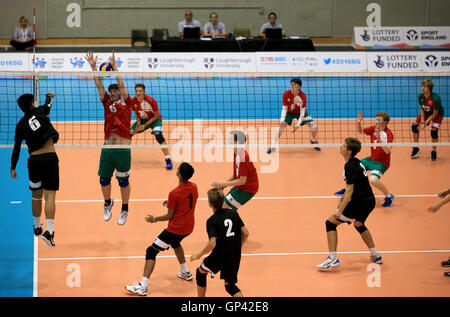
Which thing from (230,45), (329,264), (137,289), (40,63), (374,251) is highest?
(230,45)

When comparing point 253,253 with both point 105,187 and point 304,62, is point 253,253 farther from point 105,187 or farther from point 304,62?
point 304,62

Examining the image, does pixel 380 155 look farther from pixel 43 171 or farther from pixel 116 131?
pixel 43 171

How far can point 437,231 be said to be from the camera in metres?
10.4

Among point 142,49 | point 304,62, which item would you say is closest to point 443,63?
point 304,62

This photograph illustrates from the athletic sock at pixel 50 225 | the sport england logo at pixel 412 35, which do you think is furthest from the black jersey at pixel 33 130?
the sport england logo at pixel 412 35

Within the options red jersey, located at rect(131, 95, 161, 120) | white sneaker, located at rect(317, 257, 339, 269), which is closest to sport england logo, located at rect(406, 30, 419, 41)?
red jersey, located at rect(131, 95, 161, 120)

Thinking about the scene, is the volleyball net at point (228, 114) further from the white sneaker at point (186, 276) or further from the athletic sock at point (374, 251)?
the white sneaker at point (186, 276)

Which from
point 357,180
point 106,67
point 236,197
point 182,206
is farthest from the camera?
point 106,67

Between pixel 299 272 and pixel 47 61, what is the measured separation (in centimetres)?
1795

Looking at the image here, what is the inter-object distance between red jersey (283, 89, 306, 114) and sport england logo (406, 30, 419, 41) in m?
14.6

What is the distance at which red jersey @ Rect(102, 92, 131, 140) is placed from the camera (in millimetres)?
9727

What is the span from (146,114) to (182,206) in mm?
6209

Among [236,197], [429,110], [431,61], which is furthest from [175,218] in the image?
[431,61]

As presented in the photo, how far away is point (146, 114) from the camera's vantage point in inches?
543
